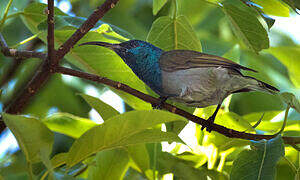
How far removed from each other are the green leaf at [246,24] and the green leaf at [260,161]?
750 mm

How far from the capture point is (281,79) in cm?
494

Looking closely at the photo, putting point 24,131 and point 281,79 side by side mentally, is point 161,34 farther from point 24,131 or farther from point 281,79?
point 281,79

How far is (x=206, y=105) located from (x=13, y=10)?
1.76 metres

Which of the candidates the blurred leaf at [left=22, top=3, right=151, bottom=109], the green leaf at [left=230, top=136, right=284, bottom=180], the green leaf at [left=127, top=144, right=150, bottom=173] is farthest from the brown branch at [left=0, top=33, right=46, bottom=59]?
the green leaf at [left=230, top=136, right=284, bottom=180]

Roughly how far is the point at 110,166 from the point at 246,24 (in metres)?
1.38

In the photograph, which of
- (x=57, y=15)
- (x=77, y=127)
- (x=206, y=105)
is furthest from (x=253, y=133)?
(x=57, y=15)

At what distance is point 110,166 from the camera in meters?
2.76

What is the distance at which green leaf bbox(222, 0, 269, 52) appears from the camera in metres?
2.76

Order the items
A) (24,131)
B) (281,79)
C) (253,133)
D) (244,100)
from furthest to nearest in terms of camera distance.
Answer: (281,79)
(244,100)
(253,133)
(24,131)

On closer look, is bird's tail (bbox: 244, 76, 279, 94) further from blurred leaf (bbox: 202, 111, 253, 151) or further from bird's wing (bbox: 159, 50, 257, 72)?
blurred leaf (bbox: 202, 111, 253, 151)

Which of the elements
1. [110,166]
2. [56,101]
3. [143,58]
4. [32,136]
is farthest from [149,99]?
[56,101]

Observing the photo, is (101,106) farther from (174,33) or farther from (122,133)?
(174,33)

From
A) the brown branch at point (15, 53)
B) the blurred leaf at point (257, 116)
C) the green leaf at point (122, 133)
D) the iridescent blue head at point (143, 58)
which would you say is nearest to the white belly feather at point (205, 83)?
the iridescent blue head at point (143, 58)

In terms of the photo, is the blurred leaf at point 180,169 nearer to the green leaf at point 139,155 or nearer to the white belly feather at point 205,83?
the green leaf at point 139,155
